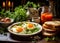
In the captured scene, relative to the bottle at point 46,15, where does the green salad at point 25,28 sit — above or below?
below

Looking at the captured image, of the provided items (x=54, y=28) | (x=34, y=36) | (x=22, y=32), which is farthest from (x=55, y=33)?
(x=22, y=32)

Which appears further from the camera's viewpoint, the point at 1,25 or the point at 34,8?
the point at 34,8

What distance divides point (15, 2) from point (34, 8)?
0.72 m

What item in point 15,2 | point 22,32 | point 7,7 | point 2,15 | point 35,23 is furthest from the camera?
point 15,2

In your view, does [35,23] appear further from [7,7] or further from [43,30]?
[7,7]

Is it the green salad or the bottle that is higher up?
the bottle

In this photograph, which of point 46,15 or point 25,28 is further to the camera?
point 46,15

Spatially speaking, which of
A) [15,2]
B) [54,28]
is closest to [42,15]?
[54,28]

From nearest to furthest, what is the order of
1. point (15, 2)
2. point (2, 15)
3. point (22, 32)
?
1. point (22, 32)
2. point (2, 15)
3. point (15, 2)

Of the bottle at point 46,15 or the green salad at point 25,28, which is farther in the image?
the bottle at point 46,15

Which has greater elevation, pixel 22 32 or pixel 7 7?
pixel 7 7

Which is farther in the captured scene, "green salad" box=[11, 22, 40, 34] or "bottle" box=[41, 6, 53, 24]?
"bottle" box=[41, 6, 53, 24]

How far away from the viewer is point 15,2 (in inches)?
98.9

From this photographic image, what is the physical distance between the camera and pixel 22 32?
1.48 metres
